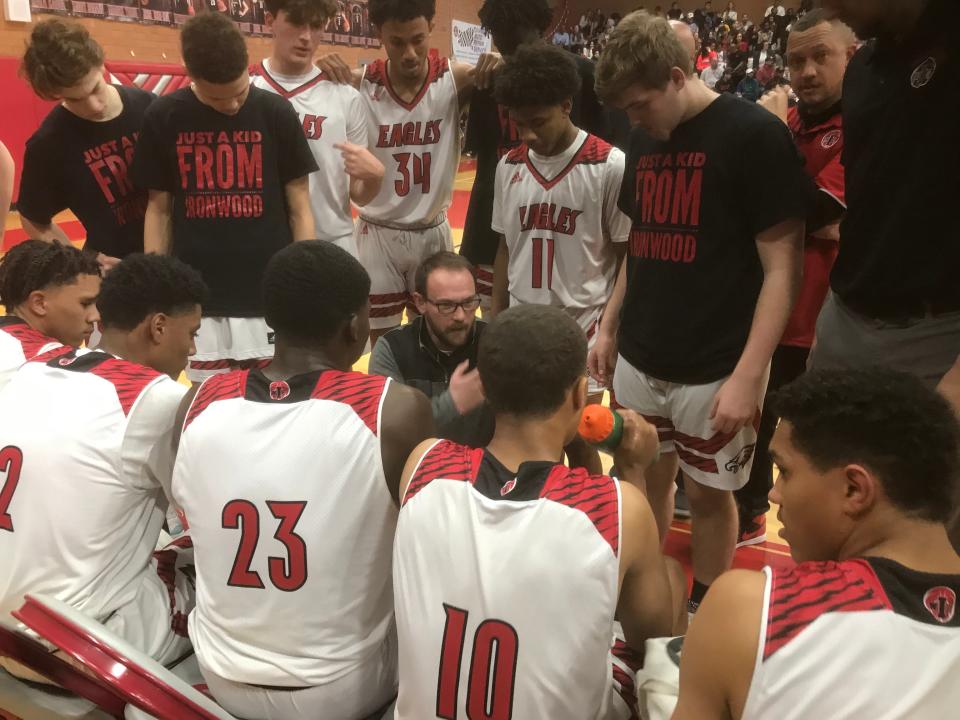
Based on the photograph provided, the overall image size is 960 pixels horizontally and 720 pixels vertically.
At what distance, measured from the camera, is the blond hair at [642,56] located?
254cm

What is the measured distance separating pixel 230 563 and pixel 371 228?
293 cm

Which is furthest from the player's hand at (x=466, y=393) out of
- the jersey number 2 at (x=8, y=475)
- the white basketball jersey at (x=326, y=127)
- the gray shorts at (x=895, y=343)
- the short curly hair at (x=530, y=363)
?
the white basketball jersey at (x=326, y=127)

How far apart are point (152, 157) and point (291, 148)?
0.64m

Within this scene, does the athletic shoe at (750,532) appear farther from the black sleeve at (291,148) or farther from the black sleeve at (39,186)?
the black sleeve at (39,186)

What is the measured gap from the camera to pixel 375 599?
205 cm

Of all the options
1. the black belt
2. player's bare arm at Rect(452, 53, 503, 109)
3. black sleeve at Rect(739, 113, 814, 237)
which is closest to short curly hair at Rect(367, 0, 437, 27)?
player's bare arm at Rect(452, 53, 503, 109)

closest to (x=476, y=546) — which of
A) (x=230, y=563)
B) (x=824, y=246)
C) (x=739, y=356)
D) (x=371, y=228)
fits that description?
(x=230, y=563)

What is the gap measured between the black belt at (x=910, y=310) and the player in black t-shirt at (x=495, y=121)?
243 centimetres

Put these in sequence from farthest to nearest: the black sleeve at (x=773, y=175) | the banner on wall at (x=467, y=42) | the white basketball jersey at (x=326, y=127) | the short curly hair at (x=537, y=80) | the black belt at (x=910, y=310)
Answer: the banner on wall at (x=467, y=42) → the white basketball jersey at (x=326, y=127) → the short curly hair at (x=537, y=80) → the black sleeve at (x=773, y=175) → the black belt at (x=910, y=310)

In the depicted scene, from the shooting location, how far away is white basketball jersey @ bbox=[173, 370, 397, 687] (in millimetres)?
1913

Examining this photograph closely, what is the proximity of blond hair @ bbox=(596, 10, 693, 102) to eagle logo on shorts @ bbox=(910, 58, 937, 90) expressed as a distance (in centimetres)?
80

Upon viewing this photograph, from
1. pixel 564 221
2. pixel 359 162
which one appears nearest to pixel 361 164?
pixel 359 162

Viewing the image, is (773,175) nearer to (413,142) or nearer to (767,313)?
(767,313)

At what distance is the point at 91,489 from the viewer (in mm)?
2168
